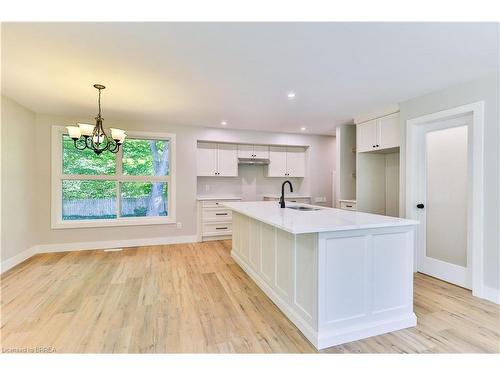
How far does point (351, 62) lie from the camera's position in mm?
2396

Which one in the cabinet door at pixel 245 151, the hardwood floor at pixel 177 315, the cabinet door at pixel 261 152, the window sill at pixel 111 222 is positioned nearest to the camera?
the hardwood floor at pixel 177 315

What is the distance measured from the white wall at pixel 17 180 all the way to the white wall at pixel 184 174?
0.13m

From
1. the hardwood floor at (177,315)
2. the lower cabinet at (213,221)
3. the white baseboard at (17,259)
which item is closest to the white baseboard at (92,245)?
the white baseboard at (17,259)

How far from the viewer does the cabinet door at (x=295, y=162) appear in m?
6.03

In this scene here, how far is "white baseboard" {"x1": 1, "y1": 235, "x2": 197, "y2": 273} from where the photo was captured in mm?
3911

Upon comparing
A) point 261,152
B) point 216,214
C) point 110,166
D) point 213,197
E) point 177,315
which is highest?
point 261,152

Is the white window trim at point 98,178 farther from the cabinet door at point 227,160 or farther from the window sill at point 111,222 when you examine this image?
the cabinet door at point 227,160

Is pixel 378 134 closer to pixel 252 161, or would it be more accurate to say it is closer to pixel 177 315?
pixel 252 161

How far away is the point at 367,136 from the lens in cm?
426

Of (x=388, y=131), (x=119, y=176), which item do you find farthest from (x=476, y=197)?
(x=119, y=176)

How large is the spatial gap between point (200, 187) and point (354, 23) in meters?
4.45

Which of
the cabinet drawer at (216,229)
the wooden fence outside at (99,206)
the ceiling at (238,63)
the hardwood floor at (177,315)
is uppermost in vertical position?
the ceiling at (238,63)

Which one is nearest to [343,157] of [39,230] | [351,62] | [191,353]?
[351,62]

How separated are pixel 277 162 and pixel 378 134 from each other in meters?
2.37
